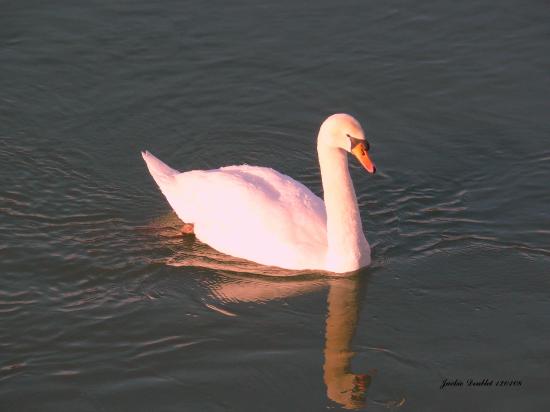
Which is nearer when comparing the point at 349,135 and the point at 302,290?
the point at 349,135

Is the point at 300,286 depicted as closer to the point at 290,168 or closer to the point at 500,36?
the point at 290,168

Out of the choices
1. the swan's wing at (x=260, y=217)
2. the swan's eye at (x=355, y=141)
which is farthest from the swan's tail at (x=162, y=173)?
the swan's eye at (x=355, y=141)

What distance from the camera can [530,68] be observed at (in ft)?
50.6

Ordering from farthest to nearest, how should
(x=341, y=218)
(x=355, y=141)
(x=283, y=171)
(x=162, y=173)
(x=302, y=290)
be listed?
(x=283, y=171)
(x=162, y=173)
(x=341, y=218)
(x=302, y=290)
(x=355, y=141)

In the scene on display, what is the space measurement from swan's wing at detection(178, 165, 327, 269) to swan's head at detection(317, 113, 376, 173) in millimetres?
1066

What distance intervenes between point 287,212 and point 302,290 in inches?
33.6

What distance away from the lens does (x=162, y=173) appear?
12867mm

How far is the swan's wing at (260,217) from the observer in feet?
38.8

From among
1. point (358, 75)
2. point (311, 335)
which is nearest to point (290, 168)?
point (358, 75)

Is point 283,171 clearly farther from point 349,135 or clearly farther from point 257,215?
point 349,135

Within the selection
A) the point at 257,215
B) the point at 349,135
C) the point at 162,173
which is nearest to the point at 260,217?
the point at 257,215

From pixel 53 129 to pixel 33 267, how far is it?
3.03 meters

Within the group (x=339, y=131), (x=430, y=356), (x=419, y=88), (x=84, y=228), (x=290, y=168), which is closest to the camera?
(x=430, y=356)

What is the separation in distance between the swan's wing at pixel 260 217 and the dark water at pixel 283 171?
0.24m
